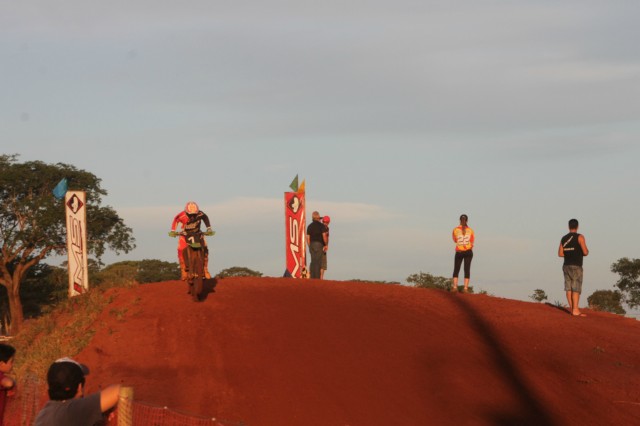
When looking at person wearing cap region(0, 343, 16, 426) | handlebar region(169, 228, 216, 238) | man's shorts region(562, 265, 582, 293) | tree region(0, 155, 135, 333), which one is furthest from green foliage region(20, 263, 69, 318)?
person wearing cap region(0, 343, 16, 426)

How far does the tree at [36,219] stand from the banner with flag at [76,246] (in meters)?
29.1

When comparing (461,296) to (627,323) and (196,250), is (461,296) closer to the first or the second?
(627,323)

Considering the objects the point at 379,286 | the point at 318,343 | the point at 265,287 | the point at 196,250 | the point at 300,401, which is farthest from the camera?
the point at 379,286

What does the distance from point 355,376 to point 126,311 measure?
555 cm

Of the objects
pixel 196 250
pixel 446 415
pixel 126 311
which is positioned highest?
pixel 196 250

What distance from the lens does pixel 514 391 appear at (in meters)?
16.1

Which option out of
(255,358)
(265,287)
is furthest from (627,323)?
(255,358)

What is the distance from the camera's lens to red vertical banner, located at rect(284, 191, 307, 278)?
89.2 feet

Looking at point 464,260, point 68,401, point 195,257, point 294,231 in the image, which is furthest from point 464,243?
point 68,401

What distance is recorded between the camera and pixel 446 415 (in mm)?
14750

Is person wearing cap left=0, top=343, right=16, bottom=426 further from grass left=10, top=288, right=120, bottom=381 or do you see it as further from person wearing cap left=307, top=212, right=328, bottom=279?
person wearing cap left=307, top=212, right=328, bottom=279

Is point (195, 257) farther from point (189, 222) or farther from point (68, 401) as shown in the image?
point (68, 401)

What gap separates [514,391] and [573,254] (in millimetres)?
5450

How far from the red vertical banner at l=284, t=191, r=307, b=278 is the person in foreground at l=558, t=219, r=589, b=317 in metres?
8.68
